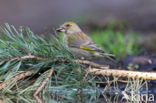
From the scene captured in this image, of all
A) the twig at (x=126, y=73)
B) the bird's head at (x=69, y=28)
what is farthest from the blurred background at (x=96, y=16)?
the twig at (x=126, y=73)

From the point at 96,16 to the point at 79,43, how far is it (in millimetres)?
5907

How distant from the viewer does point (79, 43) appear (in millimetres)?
7863

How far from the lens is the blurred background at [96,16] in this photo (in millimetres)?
10770

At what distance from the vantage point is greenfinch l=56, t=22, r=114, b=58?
7500 mm

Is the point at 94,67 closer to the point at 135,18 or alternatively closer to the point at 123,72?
the point at 123,72

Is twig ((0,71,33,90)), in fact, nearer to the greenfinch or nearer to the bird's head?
the greenfinch

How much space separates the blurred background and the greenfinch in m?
1.81

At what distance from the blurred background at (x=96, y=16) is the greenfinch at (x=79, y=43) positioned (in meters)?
1.81

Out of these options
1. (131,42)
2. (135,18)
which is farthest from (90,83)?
(135,18)

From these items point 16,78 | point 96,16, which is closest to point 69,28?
point 16,78

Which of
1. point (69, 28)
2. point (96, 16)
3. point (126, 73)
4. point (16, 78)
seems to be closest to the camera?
point (16, 78)

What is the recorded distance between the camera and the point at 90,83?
5.75 metres

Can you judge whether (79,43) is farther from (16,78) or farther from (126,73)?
(16,78)

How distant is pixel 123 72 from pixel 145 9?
27.8 feet
